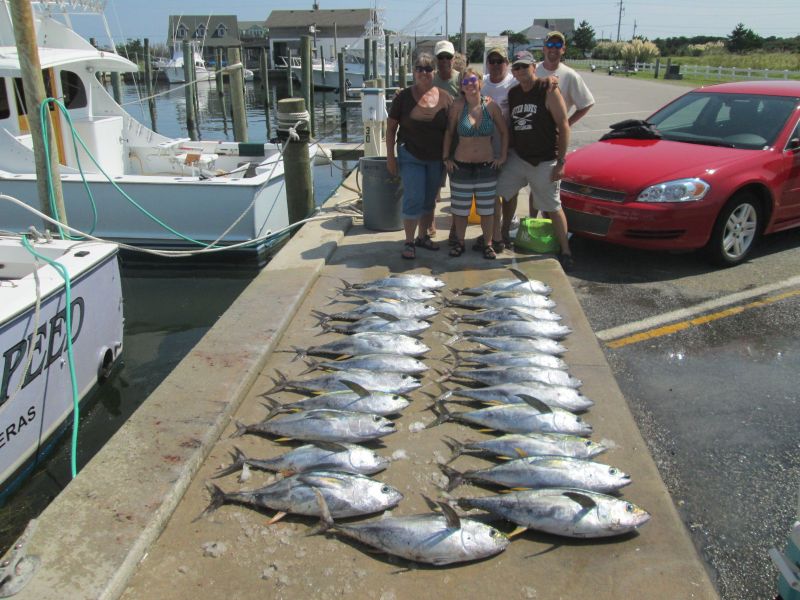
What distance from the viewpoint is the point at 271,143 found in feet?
36.7

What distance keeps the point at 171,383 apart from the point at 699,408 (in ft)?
11.0

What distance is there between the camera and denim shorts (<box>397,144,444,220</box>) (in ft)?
20.7

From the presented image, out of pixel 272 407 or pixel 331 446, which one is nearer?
pixel 331 446

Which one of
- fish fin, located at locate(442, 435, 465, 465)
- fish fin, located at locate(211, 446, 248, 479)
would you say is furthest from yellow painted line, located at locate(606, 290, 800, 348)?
fish fin, located at locate(211, 446, 248, 479)

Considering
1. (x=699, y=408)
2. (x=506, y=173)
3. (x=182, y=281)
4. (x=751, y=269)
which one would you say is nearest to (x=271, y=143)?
(x=182, y=281)

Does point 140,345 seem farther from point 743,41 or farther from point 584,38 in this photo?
point 584,38

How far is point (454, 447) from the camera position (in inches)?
138

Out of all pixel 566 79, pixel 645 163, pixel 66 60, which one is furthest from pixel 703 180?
pixel 66 60

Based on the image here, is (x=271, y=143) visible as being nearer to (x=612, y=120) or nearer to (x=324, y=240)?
(x=324, y=240)

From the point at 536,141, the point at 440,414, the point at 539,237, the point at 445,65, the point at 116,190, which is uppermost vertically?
the point at 445,65

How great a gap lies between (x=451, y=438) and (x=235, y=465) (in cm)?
116

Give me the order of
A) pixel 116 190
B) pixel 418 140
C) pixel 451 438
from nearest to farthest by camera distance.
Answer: pixel 451 438, pixel 418 140, pixel 116 190

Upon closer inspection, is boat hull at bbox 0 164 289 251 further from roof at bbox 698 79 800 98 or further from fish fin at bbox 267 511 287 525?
fish fin at bbox 267 511 287 525

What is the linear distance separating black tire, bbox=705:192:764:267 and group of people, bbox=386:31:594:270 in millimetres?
1462
